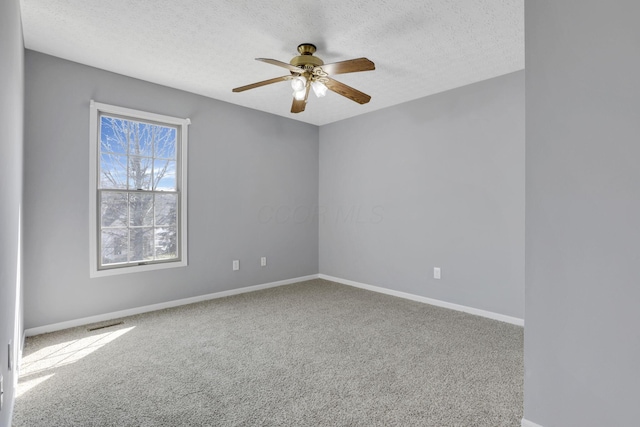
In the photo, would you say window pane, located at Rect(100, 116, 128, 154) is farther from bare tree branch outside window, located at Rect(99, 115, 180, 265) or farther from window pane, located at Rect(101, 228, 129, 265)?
window pane, located at Rect(101, 228, 129, 265)

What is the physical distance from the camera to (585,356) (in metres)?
1.44

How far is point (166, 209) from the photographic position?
12.6 ft

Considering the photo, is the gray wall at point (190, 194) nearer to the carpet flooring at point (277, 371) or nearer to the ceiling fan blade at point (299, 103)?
the carpet flooring at point (277, 371)

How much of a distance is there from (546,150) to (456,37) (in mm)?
1540

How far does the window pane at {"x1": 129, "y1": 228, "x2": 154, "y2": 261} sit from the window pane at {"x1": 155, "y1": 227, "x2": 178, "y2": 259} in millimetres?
77

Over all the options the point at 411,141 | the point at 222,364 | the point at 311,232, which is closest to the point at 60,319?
the point at 222,364

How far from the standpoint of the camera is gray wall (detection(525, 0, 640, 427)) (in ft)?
4.39

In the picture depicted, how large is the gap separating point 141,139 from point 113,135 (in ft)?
0.88

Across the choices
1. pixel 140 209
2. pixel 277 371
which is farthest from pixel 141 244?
pixel 277 371

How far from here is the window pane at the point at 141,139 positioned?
11.7 feet

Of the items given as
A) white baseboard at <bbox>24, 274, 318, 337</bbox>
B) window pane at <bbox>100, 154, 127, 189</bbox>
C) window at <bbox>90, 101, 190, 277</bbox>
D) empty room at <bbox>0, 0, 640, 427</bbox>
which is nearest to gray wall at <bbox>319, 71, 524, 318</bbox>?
empty room at <bbox>0, 0, 640, 427</bbox>

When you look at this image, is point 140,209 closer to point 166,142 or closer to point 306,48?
point 166,142

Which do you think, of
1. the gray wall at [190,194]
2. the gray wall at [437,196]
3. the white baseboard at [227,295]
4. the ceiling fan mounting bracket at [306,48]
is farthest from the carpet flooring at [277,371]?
the ceiling fan mounting bracket at [306,48]

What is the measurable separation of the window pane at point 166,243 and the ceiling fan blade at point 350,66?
255cm
